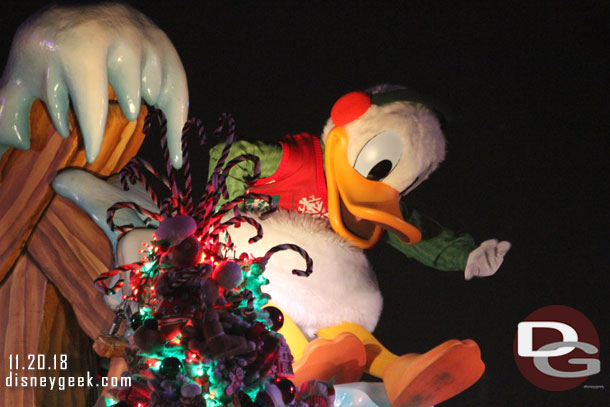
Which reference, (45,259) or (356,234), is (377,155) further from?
(45,259)

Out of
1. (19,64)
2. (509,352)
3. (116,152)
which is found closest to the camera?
(19,64)

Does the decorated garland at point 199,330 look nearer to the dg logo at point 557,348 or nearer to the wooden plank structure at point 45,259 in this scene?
the wooden plank structure at point 45,259

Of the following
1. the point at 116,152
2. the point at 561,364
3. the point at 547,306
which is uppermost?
the point at 116,152

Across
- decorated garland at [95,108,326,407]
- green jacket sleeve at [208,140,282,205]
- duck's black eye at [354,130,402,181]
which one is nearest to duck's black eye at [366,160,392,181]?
duck's black eye at [354,130,402,181]

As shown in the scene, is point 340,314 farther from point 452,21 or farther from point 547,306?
point 452,21

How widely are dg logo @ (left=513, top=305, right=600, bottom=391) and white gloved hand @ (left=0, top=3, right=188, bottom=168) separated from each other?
4.97 feet

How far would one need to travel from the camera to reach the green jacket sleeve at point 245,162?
6.30 feet

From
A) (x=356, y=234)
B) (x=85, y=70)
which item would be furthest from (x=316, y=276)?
(x=85, y=70)

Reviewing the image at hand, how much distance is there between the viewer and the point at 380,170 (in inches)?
78.8

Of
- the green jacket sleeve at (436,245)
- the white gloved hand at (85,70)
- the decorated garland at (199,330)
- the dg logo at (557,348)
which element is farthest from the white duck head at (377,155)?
the decorated garland at (199,330)

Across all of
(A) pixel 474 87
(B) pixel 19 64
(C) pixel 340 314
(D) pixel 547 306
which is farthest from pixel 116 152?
(D) pixel 547 306

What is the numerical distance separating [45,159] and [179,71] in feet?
0.92

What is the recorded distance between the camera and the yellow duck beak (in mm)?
1984

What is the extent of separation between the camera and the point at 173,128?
1.29 m
